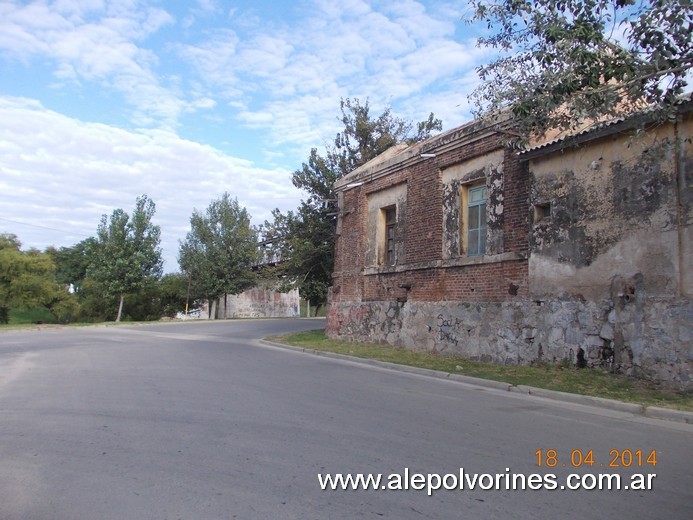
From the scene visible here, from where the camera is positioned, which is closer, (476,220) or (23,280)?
(476,220)

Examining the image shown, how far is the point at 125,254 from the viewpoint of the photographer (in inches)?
1496

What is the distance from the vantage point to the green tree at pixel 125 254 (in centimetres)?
3728

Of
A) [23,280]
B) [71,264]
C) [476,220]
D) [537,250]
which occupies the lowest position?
[23,280]

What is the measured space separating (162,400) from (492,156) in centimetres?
1029

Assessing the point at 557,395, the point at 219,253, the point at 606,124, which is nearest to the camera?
the point at 557,395

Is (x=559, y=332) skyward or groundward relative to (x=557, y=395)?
skyward

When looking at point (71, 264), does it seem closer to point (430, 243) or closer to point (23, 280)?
point (23, 280)

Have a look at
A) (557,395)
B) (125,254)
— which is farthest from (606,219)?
(125,254)

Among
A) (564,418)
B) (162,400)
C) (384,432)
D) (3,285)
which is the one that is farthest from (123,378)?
(3,285)

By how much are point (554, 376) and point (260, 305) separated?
44804 millimetres

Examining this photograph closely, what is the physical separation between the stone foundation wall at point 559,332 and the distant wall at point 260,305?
34.4 meters

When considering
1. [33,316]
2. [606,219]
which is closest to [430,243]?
[606,219]

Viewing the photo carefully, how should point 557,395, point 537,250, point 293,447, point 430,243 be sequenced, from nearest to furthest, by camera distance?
point 293,447
point 557,395
point 537,250
point 430,243

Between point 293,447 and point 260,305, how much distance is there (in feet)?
161
